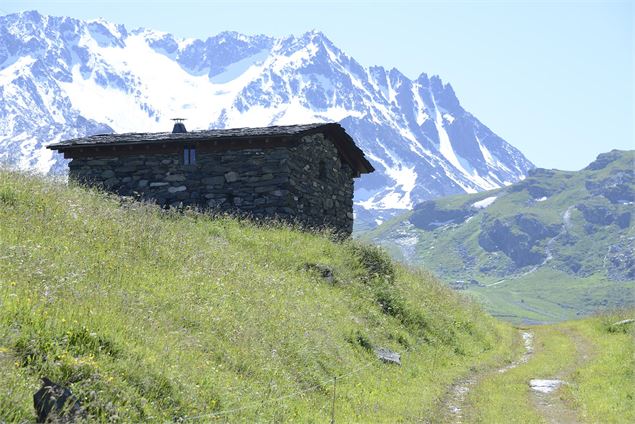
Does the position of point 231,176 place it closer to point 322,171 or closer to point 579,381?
point 322,171

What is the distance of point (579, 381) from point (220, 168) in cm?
1532

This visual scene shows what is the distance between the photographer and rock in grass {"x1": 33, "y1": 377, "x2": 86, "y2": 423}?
6.81m

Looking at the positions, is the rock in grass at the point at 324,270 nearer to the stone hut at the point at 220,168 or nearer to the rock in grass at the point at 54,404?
the stone hut at the point at 220,168

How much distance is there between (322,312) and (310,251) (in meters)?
5.44

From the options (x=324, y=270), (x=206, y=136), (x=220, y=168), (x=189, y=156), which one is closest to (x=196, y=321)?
(x=324, y=270)

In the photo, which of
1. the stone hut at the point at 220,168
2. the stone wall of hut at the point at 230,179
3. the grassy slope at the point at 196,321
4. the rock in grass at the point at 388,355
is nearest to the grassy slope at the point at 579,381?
the grassy slope at the point at 196,321

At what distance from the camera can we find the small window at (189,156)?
26.5 meters

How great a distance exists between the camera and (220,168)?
86.1 feet

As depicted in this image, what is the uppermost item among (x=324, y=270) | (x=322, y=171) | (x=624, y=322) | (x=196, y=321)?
(x=322, y=171)

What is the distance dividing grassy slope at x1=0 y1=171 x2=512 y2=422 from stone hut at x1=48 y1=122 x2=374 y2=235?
10.6 feet

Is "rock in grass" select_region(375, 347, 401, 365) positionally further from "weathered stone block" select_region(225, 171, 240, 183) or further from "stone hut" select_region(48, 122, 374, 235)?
"weathered stone block" select_region(225, 171, 240, 183)

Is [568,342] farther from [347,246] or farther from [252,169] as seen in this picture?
[252,169]

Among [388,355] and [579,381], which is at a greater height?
[388,355]

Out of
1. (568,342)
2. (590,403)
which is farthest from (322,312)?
(568,342)
